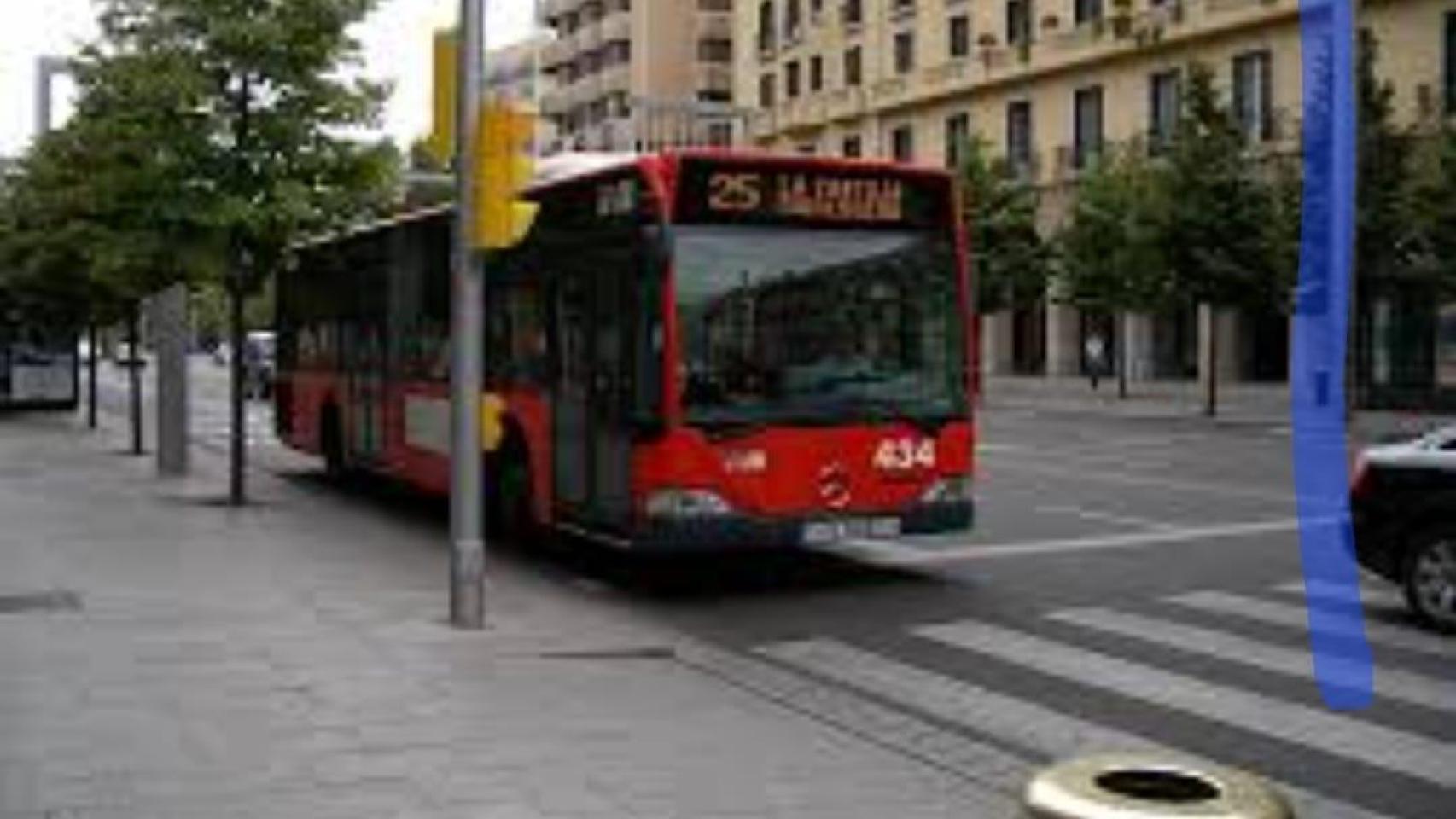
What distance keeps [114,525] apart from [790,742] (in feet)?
35.5

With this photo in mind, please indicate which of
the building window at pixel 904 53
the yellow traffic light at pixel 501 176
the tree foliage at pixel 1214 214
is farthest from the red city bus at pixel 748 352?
the building window at pixel 904 53

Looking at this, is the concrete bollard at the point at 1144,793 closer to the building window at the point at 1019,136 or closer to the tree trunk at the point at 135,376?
the tree trunk at the point at 135,376

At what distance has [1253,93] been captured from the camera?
39125 millimetres

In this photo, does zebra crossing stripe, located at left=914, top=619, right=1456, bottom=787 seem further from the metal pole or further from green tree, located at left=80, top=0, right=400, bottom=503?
green tree, located at left=80, top=0, right=400, bottom=503

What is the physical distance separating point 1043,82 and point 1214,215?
2078 centimetres

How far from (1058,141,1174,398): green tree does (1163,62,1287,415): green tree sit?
585mm

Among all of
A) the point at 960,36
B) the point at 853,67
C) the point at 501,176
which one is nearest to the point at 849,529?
the point at 501,176

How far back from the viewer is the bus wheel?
22503 millimetres

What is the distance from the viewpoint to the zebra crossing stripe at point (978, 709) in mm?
8344

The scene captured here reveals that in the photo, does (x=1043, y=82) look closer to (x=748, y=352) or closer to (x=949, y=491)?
(x=949, y=491)

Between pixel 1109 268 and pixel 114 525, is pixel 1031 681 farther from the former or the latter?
pixel 1109 268

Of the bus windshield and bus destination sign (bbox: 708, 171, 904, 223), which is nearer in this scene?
the bus windshield

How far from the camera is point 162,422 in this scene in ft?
78.9

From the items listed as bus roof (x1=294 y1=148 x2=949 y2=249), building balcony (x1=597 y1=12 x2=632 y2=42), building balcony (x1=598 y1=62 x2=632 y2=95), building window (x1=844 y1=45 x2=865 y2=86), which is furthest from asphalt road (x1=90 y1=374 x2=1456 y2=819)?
building balcony (x1=597 y1=12 x2=632 y2=42)
